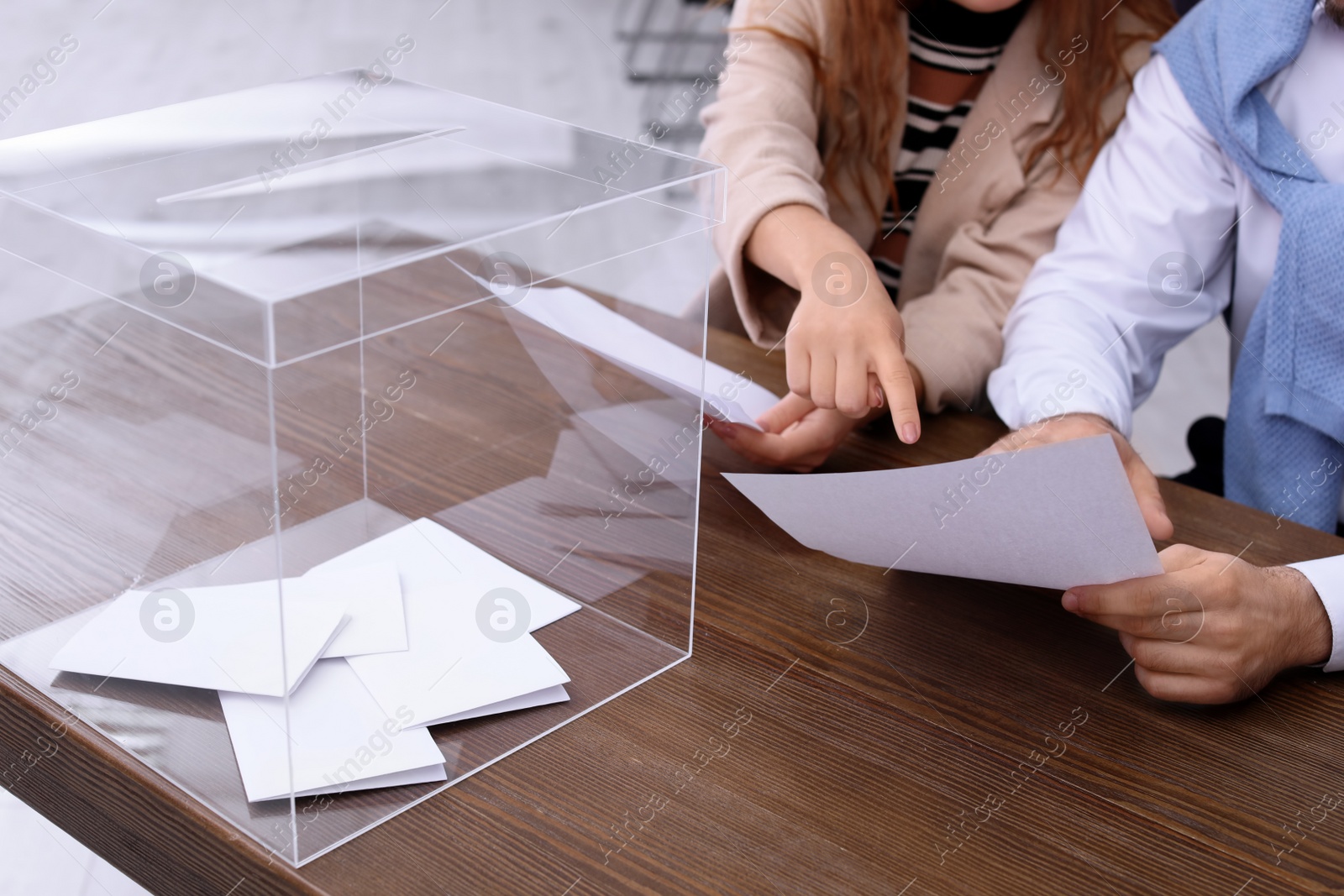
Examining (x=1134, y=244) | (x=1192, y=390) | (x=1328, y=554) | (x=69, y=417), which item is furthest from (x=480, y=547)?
(x=1192, y=390)

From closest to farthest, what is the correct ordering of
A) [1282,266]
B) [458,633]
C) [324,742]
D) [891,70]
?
[324,742]
[458,633]
[1282,266]
[891,70]

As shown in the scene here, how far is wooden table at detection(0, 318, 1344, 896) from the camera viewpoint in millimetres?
531

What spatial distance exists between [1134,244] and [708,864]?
0.81m

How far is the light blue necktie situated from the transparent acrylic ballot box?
21.8 inches

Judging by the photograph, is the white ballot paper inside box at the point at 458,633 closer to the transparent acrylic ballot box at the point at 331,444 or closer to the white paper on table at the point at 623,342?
the transparent acrylic ballot box at the point at 331,444

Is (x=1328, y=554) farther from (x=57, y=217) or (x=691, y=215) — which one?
(x=57, y=217)

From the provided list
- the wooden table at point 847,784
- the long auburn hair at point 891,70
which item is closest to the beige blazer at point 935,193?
the long auburn hair at point 891,70

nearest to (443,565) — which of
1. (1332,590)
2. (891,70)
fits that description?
(1332,590)

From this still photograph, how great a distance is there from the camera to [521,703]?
617 millimetres

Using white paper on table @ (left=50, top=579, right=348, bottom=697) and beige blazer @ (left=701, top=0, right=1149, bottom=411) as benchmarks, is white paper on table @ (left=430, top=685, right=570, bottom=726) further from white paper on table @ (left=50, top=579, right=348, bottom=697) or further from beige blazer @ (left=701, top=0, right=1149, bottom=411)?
beige blazer @ (left=701, top=0, right=1149, bottom=411)

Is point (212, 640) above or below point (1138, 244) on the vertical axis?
above

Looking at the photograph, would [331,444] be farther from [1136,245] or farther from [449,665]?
[1136,245]

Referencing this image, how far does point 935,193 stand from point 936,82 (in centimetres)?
12

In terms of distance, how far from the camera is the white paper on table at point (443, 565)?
26.9 inches
